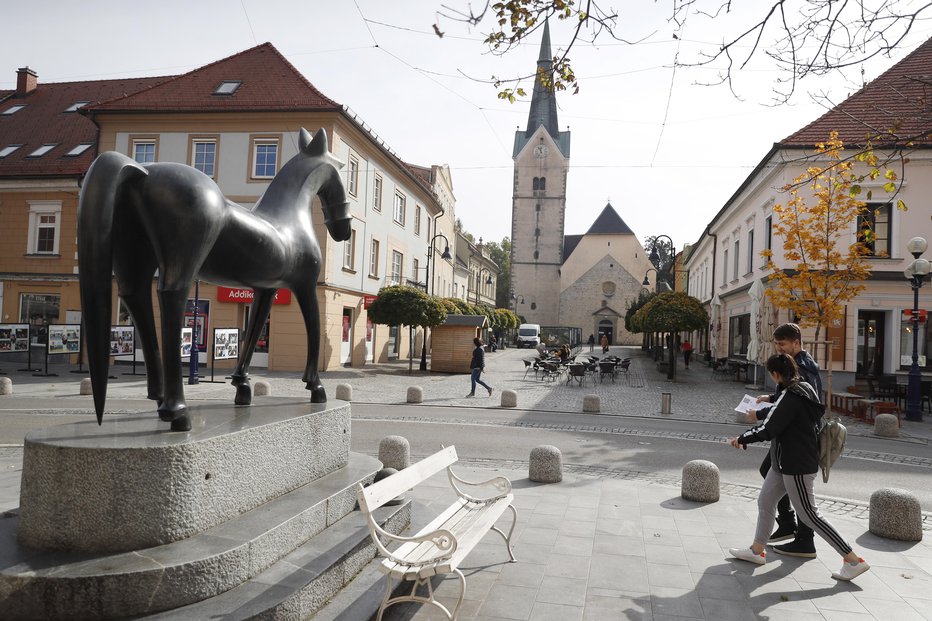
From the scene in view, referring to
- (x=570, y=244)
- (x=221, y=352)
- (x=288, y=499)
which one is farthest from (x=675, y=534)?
(x=570, y=244)

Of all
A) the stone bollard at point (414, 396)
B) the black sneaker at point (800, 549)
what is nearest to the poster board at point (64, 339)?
the stone bollard at point (414, 396)

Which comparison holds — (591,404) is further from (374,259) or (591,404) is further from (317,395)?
(374,259)

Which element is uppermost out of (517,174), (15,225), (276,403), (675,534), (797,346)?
(517,174)

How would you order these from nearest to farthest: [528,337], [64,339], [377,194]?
[64,339]
[377,194]
[528,337]

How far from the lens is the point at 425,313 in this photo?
994 inches

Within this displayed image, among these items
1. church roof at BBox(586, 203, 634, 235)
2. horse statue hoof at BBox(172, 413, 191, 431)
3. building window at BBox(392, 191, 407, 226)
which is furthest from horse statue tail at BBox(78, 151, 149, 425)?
church roof at BBox(586, 203, 634, 235)

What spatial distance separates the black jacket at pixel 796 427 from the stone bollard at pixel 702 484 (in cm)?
237

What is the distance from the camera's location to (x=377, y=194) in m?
29.4

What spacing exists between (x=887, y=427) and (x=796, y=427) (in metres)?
10.5

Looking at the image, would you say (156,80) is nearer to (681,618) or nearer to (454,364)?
(454,364)

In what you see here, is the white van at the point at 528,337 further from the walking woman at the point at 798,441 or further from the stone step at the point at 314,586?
the stone step at the point at 314,586

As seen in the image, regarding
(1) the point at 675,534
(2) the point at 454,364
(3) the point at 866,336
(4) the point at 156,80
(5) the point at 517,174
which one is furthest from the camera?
(5) the point at 517,174

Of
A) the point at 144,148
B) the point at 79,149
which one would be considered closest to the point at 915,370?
the point at 144,148

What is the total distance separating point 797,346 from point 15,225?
3041 centimetres
